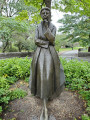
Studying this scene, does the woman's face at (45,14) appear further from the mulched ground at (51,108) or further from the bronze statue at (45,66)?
the mulched ground at (51,108)

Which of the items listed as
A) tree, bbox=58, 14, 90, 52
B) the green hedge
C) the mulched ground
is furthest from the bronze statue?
tree, bbox=58, 14, 90, 52

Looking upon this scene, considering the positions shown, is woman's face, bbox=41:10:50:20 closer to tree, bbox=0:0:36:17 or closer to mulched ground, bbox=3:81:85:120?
mulched ground, bbox=3:81:85:120

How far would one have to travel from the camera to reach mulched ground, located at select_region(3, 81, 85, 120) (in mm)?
2729

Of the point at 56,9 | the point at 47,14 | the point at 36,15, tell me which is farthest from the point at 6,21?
the point at 47,14

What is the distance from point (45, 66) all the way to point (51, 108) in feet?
4.57

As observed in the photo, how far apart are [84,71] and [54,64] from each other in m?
2.47

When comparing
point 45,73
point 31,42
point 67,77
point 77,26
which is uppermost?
point 77,26

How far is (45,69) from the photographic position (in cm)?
252

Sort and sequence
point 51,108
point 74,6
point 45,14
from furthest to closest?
point 74,6 → point 51,108 → point 45,14

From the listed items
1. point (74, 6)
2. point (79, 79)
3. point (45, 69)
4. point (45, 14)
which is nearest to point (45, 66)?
point (45, 69)

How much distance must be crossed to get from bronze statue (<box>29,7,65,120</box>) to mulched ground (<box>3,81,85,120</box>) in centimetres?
51

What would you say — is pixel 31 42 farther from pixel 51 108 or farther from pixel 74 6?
pixel 51 108

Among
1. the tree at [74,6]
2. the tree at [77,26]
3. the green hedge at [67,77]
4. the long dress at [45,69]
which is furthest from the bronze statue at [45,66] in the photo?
the tree at [77,26]

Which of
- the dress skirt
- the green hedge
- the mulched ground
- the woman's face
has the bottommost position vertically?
the mulched ground
